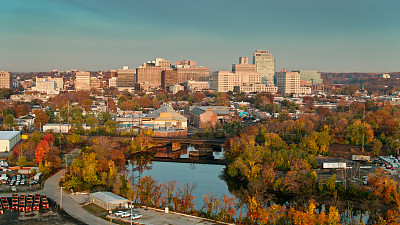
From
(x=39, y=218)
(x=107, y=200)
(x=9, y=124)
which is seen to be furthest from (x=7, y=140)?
(x=39, y=218)

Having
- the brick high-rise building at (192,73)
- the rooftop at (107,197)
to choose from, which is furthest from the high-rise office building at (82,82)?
the rooftop at (107,197)

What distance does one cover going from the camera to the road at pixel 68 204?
28.1 ft

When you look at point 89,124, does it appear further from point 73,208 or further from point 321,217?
point 321,217

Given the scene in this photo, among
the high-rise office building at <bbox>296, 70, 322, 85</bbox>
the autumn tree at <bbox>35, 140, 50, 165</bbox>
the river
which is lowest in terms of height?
the river

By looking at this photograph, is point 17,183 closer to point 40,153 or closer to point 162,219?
point 40,153

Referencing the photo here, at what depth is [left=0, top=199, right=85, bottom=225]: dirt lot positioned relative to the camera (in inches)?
327

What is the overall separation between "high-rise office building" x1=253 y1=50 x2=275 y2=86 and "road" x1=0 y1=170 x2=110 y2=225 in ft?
162

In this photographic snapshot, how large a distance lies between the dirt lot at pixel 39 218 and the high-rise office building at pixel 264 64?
51.7 metres

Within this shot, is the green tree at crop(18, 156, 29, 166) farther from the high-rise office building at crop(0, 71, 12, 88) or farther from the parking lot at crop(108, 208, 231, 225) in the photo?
the high-rise office building at crop(0, 71, 12, 88)

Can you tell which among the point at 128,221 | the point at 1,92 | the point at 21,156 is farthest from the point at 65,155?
the point at 1,92

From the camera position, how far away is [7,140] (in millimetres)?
15570

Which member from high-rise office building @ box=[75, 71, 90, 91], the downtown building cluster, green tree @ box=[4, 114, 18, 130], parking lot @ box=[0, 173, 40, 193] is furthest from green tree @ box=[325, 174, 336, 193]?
high-rise office building @ box=[75, 71, 90, 91]

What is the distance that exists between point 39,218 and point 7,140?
26.1ft

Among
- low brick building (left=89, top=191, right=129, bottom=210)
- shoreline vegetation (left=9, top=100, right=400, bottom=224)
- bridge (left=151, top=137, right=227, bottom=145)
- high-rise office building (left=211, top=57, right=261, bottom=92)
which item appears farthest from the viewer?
high-rise office building (left=211, top=57, right=261, bottom=92)
